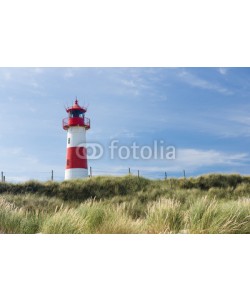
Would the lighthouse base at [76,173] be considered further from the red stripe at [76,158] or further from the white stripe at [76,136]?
the white stripe at [76,136]

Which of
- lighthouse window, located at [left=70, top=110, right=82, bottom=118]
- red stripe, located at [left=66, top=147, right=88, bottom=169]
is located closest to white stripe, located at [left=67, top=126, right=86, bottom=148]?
red stripe, located at [left=66, top=147, right=88, bottom=169]

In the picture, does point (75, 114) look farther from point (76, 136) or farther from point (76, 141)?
point (76, 141)

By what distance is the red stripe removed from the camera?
1246 centimetres

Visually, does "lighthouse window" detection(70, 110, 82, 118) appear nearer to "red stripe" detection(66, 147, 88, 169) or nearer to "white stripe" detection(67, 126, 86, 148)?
"white stripe" detection(67, 126, 86, 148)

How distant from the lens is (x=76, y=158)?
12648 millimetres

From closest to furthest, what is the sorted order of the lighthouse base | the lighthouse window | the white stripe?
the lighthouse base < the white stripe < the lighthouse window

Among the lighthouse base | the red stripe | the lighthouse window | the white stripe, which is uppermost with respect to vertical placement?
the lighthouse window

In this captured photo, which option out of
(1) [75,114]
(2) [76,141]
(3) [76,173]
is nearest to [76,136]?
(2) [76,141]

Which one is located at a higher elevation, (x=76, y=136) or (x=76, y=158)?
(x=76, y=136)

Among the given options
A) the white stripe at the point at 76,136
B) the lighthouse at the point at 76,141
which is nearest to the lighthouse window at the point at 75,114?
the lighthouse at the point at 76,141

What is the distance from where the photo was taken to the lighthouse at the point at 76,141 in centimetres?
1241

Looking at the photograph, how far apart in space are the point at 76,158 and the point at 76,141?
952 millimetres
